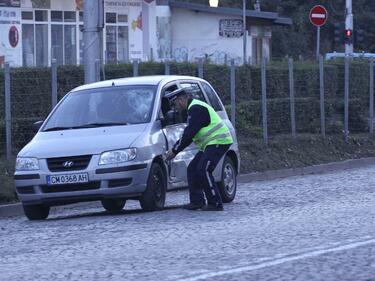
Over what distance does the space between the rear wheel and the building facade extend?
743 inches

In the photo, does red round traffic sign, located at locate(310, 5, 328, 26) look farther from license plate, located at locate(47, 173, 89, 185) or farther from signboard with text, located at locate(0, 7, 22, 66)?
license plate, located at locate(47, 173, 89, 185)

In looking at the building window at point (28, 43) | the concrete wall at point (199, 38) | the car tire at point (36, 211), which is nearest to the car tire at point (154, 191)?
the car tire at point (36, 211)

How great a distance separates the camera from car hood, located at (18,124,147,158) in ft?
46.0

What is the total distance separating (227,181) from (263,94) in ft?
29.7

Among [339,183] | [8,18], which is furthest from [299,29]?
[339,183]

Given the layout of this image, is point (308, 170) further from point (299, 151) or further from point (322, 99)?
point (322, 99)

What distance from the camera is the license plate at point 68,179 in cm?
1397

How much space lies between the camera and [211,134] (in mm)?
14664

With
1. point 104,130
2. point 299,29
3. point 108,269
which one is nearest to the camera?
point 108,269

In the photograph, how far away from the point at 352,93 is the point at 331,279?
1969 centimetres

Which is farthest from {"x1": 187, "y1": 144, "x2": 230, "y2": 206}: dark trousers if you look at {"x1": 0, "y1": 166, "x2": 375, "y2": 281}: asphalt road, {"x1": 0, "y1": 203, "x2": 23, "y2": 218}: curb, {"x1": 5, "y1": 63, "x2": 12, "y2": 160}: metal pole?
{"x1": 5, "y1": 63, "x2": 12, "y2": 160}: metal pole

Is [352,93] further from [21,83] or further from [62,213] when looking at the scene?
[62,213]

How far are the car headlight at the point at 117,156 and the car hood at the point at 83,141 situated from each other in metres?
0.06

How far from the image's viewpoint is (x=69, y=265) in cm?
1023
